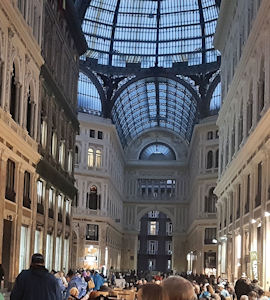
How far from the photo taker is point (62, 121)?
1917 inches

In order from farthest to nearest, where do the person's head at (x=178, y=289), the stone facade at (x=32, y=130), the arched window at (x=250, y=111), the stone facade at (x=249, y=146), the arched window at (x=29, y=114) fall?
the arched window at (x=250, y=111) → the arched window at (x=29, y=114) → the stone facade at (x=249, y=146) → the stone facade at (x=32, y=130) → the person's head at (x=178, y=289)

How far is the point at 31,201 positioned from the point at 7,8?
12004mm

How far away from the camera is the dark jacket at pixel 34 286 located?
9453 mm

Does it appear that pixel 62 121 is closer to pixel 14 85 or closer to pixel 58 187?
pixel 58 187

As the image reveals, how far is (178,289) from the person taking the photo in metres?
5.69

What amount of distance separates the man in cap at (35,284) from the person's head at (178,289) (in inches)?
161

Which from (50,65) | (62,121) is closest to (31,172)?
(50,65)

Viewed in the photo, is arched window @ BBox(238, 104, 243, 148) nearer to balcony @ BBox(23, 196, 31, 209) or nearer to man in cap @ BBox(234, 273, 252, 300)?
balcony @ BBox(23, 196, 31, 209)

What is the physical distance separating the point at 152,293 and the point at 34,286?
4.03 m

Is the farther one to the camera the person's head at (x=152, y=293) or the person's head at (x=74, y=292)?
the person's head at (x=74, y=292)

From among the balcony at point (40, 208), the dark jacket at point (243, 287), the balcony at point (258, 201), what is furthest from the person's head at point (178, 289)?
the balcony at point (40, 208)

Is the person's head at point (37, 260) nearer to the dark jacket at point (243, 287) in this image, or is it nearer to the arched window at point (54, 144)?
the dark jacket at point (243, 287)

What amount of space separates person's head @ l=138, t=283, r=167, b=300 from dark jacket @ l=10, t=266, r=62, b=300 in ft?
12.5

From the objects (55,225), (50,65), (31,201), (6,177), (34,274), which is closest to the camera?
(34,274)
